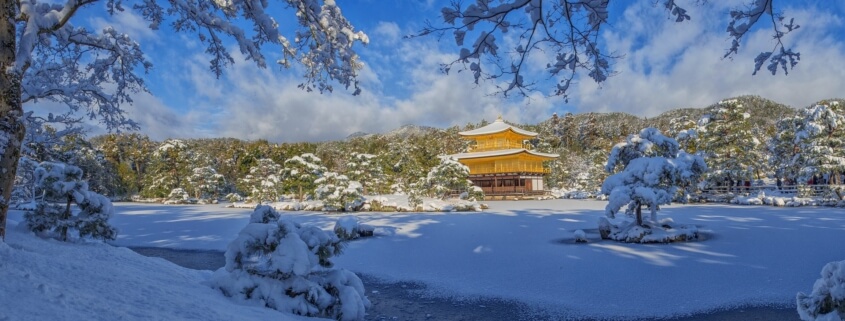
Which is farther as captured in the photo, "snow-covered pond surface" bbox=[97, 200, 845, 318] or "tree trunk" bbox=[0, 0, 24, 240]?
"snow-covered pond surface" bbox=[97, 200, 845, 318]

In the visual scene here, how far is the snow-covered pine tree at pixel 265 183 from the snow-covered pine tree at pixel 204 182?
6.12m

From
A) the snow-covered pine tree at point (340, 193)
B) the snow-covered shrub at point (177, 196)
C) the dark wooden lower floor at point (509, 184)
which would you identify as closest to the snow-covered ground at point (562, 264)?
the snow-covered pine tree at point (340, 193)

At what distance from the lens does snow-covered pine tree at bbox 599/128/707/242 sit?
29.2ft

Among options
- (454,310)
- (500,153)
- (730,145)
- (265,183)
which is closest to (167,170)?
(265,183)

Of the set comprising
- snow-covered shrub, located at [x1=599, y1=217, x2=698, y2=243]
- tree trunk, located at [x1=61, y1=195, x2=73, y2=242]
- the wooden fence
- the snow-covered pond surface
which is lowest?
the snow-covered pond surface

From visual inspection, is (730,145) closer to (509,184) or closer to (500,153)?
(500,153)

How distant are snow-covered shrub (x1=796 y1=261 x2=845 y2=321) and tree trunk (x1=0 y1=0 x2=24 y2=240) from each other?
5.29 metres

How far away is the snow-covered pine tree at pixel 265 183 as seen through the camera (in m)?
23.9

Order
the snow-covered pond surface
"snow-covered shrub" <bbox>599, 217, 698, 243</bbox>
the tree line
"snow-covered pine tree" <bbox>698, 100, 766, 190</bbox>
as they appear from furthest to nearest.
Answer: "snow-covered pine tree" <bbox>698, 100, 766, 190</bbox>, the tree line, "snow-covered shrub" <bbox>599, 217, 698, 243</bbox>, the snow-covered pond surface

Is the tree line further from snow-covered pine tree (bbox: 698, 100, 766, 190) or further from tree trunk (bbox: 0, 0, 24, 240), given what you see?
tree trunk (bbox: 0, 0, 24, 240)

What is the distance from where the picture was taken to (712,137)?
21.2 meters

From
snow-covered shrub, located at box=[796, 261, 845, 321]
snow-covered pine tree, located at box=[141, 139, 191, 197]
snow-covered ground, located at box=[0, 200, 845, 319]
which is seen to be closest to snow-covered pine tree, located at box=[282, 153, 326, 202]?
snow-covered ground, located at box=[0, 200, 845, 319]

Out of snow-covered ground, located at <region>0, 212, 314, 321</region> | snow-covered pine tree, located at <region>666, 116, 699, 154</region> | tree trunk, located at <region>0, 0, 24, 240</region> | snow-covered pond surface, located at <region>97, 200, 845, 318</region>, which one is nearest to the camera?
snow-covered ground, located at <region>0, 212, 314, 321</region>

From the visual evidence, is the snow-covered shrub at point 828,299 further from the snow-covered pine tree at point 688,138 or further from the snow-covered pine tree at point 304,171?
the snow-covered pine tree at point 688,138
